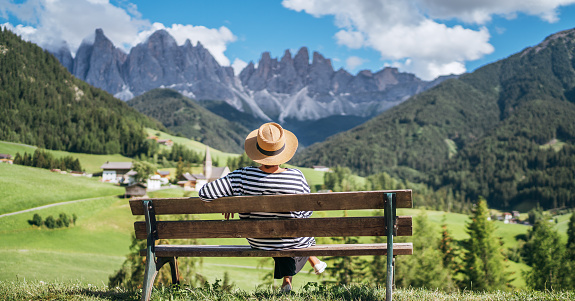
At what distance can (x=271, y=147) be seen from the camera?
18.8 ft

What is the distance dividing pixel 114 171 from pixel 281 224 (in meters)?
130

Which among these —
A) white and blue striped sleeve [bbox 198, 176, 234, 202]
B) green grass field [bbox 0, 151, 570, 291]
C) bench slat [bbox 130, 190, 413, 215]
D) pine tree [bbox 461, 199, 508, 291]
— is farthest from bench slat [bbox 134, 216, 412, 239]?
pine tree [bbox 461, 199, 508, 291]

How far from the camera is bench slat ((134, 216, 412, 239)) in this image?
5.14 meters

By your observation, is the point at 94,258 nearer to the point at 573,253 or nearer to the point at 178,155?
the point at 573,253

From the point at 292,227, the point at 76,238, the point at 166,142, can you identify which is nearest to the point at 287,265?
the point at 292,227

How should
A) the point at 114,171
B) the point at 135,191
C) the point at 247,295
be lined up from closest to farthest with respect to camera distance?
the point at 247,295
the point at 135,191
the point at 114,171

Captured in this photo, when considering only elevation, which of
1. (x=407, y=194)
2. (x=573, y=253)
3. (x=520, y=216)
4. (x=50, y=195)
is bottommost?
(x=520, y=216)

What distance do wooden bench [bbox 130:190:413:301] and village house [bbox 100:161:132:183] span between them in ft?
402

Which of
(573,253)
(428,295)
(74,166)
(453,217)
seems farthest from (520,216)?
(428,295)

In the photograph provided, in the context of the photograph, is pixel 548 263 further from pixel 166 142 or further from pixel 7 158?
pixel 166 142

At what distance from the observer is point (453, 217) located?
370 ft

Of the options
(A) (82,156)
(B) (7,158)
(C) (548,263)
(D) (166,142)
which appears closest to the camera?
(C) (548,263)

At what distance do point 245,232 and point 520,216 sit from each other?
209 meters

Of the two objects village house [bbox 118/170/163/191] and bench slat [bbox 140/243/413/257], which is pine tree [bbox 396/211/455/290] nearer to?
bench slat [bbox 140/243/413/257]
